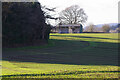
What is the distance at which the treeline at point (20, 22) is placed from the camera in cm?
2011

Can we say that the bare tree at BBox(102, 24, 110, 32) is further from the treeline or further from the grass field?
the grass field

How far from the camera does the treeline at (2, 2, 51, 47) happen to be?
20.1m

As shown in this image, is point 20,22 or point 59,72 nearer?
point 59,72

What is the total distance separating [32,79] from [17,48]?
1878 centimetres

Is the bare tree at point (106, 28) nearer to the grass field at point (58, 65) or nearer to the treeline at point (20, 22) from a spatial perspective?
the treeline at point (20, 22)

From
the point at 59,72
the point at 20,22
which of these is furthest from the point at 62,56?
the point at 59,72

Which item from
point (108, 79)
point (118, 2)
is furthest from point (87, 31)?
point (108, 79)

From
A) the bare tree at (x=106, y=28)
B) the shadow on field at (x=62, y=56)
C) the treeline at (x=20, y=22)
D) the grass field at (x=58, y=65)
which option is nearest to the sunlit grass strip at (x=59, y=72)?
the grass field at (x=58, y=65)

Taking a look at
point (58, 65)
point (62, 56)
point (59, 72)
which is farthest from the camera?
point (62, 56)

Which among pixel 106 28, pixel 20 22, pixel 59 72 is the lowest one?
pixel 59 72

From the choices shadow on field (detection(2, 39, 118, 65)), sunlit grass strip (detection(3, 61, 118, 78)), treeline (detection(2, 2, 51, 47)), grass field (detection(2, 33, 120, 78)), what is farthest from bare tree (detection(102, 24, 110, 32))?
sunlit grass strip (detection(3, 61, 118, 78))

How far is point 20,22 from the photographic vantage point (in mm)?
21141

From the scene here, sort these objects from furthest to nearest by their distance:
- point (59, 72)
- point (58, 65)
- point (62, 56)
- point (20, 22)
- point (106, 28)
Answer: point (106, 28) → point (20, 22) → point (62, 56) → point (58, 65) → point (59, 72)

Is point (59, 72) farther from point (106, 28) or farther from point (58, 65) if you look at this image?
point (106, 28)
